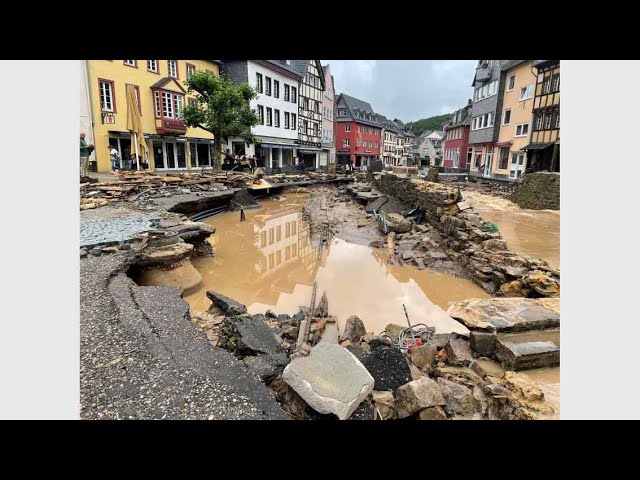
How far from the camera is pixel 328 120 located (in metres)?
49.7

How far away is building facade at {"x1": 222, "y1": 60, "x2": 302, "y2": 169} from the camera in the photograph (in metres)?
32.8

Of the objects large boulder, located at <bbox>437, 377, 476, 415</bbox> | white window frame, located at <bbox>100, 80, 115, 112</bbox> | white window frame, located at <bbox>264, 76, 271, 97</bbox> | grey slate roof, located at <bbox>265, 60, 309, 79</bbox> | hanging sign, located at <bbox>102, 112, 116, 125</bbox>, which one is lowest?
large boulder, located at <bbox>437, 377, 476, 415</bbox>

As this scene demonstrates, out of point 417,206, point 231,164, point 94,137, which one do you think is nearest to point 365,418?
point 417,206

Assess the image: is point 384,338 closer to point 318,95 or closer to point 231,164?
point 231,164

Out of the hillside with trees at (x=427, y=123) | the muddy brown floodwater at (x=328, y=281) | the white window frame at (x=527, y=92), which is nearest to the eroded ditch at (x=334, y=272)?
the muddy brown floodwater at (x=328, y=281)

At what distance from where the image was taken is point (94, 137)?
70.0 ft

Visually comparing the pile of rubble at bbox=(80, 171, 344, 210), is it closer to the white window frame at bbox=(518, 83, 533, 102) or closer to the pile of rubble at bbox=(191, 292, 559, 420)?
the pile of rubble at bbox=(191, 292, 559, 420)

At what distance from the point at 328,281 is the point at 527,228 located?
7844 mm

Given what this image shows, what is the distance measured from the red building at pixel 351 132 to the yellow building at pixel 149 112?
100ft

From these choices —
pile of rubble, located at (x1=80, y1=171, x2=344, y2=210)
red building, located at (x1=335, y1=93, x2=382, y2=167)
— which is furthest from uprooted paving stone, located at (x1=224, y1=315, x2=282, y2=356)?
red building, located at (x1=335, y1=93, x2=382, y2=167)

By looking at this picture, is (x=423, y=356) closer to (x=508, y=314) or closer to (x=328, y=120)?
(x=508, y=314)

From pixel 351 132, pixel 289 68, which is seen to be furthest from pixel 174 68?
pixel 351 132

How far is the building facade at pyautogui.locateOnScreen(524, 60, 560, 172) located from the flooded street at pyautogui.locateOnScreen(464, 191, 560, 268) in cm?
827

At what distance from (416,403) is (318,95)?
1815 inches
